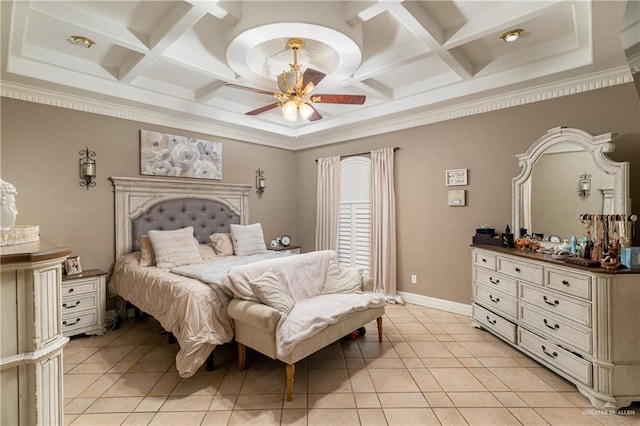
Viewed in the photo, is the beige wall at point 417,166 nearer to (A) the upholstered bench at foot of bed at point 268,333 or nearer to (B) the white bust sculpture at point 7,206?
(A) the upholstered bench at foot of bed at point 268,333

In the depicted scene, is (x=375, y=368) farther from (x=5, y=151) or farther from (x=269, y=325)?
(x=5, y=151)

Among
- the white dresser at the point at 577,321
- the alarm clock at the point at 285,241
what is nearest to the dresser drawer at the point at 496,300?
the white dresser at the point at 577,321

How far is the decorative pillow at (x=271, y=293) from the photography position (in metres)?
2.38

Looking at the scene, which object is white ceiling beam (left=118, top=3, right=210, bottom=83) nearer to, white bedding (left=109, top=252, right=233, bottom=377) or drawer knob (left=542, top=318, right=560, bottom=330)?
white bedding (left=109, top=252, right=233, bottom=377)

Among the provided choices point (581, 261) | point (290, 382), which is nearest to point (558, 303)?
point (581, 261)

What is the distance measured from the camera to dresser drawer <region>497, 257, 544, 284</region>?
8.51 feet

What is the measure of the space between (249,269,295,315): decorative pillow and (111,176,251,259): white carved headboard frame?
7.60 ft

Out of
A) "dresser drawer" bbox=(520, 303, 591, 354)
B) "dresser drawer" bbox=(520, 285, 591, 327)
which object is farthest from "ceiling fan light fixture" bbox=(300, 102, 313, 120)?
"dresser drawer" bbox=(520, 303, 591, 354)

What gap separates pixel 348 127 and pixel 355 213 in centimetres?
143

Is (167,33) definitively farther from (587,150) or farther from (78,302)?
(587,150)

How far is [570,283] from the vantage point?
2.29 metres

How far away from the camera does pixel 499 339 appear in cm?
314

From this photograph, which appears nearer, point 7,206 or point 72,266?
point 7,206

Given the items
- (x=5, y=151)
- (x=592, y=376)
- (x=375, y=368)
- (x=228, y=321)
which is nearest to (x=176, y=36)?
(x=5, y=151)
